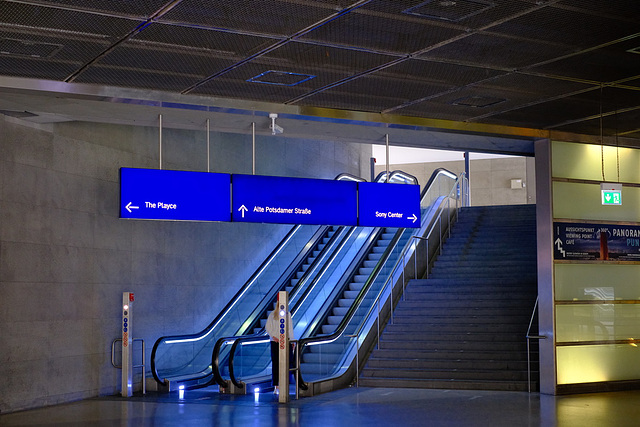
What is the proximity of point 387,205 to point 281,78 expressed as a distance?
102 inches

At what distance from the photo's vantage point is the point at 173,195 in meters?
9.01

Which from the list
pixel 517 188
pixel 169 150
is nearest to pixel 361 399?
pixel 169 150

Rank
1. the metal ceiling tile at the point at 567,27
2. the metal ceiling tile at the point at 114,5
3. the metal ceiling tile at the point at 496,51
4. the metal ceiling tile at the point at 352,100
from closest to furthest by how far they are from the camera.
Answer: the metal ceiling tile at the point at 114,5 → the metal ceiling tile at the point at 567,27 → the metal ceiling tile at the point at 496,51 → the metal ceiling tile at the point at 352,100

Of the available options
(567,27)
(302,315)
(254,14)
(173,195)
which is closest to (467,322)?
(302,315)

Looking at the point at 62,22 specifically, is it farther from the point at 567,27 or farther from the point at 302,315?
the point at 302,315

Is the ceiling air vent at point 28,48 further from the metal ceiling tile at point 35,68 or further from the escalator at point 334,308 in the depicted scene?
the escalator at point 334,308

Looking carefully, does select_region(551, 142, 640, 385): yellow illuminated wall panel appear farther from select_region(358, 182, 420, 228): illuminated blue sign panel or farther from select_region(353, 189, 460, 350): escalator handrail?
select_region(353, 189, 460, 350): escalator handrail

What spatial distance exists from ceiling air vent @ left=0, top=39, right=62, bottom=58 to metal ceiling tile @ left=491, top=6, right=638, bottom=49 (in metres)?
4.02

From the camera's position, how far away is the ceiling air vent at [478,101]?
9375 mm

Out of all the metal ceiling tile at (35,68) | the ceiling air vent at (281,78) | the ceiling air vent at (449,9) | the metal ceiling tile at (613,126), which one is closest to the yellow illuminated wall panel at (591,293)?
the metal ceiling tile at (613,126)

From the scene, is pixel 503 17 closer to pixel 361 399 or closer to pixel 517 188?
pixel 361 399

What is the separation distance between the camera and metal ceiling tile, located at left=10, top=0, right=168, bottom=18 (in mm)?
6068

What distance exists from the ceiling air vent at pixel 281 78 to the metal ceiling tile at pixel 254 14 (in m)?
1.34

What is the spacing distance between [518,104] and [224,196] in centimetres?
381
